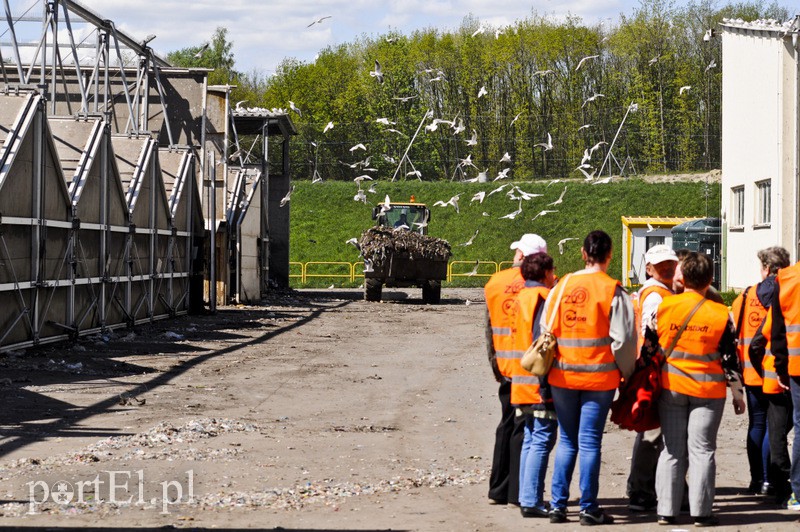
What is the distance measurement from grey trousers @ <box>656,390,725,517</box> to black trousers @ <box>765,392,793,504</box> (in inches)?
32.4

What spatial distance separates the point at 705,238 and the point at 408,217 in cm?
1029

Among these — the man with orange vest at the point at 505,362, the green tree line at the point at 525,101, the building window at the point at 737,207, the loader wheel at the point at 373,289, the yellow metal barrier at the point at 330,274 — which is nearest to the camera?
the man with orange vest at the point at 505,362

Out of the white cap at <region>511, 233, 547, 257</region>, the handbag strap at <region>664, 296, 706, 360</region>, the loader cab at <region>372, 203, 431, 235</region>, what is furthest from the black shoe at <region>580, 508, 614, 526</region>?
the loader cab at <region>372, 203, 431, 235</region>

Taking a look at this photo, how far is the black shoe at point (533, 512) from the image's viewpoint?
24.1 ft

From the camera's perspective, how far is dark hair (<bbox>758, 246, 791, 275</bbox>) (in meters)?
8.07

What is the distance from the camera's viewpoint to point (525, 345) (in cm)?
760

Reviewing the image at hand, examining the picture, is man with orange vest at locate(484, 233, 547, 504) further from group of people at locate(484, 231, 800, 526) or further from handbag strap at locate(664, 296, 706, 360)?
handbag strap at locate(664, 296, 706, 360)

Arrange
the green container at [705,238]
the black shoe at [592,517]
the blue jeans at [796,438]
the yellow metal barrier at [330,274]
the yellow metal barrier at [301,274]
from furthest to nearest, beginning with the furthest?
1. the yellow metal barrier at [330,274]
2. the yellow metal barrier at [301,274]
3. the green container at [705,238]
4. the blue jeans at [796,438]
5. the black shoe at [592,517]

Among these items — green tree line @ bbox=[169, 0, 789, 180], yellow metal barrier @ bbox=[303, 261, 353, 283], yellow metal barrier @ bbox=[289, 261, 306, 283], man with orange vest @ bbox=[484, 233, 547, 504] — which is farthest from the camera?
green tree line @ bbox=[169, 0, 789, 180]

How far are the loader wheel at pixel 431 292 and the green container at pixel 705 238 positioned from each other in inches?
301

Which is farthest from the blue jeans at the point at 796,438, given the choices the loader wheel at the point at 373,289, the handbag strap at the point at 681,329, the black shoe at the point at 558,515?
the loader wheel at the point at 373,289

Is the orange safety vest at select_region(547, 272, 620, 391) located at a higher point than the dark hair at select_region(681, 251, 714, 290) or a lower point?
lower

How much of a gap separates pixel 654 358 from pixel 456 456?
103 inches

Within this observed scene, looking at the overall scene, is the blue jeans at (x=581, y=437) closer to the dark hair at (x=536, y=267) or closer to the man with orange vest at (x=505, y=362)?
the man with orange vest at (x=505, y=362)
